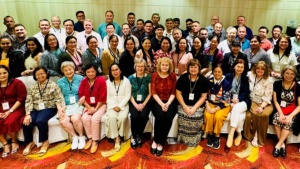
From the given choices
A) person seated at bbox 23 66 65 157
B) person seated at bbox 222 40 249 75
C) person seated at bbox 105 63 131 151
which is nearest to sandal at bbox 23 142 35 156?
person seated at bbox 23 66 65 157

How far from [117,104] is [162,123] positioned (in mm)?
743

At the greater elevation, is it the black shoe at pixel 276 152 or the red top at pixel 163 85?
the red top at pixel 163 85

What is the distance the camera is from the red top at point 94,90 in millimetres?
3385

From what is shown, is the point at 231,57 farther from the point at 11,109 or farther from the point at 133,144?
the point at 11,109

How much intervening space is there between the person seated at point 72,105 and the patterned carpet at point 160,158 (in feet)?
0.66

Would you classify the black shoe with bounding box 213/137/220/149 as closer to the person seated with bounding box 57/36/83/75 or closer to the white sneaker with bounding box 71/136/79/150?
the white sneaker with bounding box 71/136/79/150

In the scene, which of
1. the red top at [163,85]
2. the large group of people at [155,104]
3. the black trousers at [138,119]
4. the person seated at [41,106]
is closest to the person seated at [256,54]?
the large group of people at [155,104]

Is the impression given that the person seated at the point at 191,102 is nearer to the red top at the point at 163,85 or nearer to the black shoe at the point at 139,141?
the red top at the point at 163,85

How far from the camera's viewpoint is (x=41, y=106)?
3.32m

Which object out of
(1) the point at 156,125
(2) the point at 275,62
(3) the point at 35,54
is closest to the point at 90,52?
(3) the point at 35,54

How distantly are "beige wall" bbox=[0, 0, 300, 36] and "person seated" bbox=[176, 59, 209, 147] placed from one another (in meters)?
3.82

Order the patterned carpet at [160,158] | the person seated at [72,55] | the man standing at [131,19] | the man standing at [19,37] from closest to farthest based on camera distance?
the patterned carpet at [160,158] < the person seated at [72,55] < the man standing at [19,37] < the man standing at [131,19]

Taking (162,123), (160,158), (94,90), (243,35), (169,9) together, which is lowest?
(160,158)

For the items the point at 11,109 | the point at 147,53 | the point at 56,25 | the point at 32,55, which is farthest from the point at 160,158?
the point at 56,25
